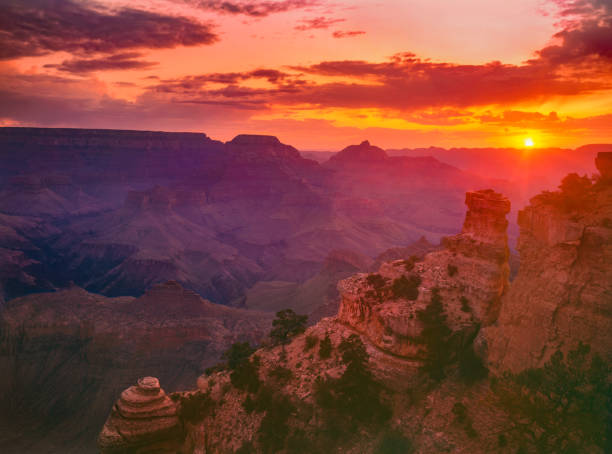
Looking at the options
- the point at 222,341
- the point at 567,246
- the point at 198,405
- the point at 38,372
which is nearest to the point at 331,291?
the point at 222,341

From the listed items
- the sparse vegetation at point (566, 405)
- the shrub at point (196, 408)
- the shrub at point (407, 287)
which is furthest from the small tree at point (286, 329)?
the sparse vegetation at point (566, 405)

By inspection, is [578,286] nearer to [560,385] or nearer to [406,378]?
[560,385]

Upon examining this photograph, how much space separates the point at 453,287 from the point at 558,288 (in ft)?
23.6

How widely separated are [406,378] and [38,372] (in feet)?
213

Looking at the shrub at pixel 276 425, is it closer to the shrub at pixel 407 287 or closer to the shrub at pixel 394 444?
the shrub at pixel 394 444

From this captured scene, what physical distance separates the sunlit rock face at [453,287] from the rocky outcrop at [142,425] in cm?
1478

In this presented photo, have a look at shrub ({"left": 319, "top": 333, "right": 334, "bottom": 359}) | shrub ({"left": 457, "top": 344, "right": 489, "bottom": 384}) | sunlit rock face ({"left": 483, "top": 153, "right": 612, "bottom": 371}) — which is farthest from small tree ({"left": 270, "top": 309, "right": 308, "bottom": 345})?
sunlit rock face ({"left": 483, "top": 153, "right": 612, "bottom": 371})

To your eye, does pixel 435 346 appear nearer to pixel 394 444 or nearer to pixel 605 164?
pixel 394 444

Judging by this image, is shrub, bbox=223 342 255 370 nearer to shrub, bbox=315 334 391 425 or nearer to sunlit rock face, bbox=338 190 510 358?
shrub, bbox=315 334 391 425

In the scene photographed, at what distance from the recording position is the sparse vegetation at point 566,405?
19.0 metres

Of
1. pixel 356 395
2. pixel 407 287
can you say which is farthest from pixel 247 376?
pixel 407 287

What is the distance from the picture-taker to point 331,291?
9169 cm

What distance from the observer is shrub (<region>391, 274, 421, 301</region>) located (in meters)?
29.1

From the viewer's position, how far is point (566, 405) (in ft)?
64.8
